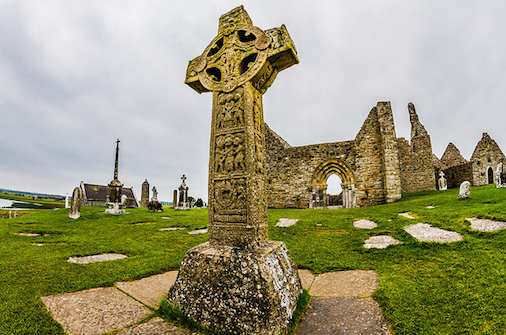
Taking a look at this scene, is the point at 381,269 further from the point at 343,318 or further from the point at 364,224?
the point at 364,224

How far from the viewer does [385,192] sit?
48.2ft

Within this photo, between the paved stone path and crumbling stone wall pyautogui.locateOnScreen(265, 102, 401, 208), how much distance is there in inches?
508

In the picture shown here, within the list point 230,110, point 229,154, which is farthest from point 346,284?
point 230,110

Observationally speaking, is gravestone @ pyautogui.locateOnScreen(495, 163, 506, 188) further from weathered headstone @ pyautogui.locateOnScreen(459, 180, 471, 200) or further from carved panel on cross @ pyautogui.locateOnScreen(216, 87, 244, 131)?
carved panel on cross @ pyautogui.locateOnScreen(216, 87, 244, 131)

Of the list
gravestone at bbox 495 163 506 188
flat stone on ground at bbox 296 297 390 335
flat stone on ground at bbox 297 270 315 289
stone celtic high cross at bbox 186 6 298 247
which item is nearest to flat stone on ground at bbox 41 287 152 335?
stone celtic high cross at bbox 186 6 298 247

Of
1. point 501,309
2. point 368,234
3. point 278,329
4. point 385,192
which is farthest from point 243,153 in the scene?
point 385,192

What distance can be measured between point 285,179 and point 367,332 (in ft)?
50.3

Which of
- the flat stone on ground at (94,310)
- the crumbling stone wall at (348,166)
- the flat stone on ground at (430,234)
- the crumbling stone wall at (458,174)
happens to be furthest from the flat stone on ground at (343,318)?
the crumbling stone wall at (458,174)

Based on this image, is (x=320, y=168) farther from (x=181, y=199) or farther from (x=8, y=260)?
(x=8, y=260)

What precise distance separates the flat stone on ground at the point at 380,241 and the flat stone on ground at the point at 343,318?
2.81 metres

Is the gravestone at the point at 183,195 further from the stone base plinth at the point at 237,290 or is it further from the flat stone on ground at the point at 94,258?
the stone base plinth at the point at 237,290

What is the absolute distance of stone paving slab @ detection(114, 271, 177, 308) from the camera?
9.46 ft

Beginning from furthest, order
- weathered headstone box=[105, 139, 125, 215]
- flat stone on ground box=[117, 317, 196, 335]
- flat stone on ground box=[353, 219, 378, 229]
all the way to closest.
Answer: weathered headstone box=[105, 139, 125, 215], flat stone on ground box=[353, 219, 378, 229], flat stone on ground box=[117, 317, 196, 335]

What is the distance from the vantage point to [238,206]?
2.85 m
